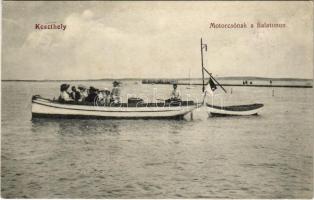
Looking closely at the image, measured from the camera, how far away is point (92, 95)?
179 inches

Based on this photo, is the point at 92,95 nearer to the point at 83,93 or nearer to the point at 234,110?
the point at 83,93

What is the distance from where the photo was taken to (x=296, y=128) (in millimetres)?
3850

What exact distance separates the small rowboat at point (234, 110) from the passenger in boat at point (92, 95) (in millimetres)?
1079

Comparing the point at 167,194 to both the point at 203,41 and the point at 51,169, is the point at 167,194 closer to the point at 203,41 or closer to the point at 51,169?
the point at 51,169

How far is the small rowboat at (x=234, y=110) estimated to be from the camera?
14.4 feet

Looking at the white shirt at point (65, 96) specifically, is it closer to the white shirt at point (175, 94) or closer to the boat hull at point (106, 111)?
the boat hull at point (106, 111)

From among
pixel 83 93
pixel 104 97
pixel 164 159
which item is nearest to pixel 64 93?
pixel 83 93

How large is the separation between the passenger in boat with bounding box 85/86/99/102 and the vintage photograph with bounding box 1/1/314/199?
0.21 meters

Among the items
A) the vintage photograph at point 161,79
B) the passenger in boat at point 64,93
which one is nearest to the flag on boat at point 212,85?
the vintage photograph at point 161,79

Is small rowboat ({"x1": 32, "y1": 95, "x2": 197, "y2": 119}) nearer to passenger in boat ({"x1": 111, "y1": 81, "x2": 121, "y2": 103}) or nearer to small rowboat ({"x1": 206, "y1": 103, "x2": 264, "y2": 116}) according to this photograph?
passenger in boat ({"x1": 111, "y1": 81, "x2": 121, "y2": 103})

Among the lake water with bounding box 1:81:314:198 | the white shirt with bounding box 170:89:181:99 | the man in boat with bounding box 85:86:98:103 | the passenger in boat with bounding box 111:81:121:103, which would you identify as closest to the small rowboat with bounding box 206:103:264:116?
the lake water with bounding box 1:81:314:198

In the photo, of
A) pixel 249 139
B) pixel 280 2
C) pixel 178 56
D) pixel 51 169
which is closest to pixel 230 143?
pixel 249 139

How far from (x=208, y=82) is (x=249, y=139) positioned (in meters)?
0.59

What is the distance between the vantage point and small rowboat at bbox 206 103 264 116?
439cm
